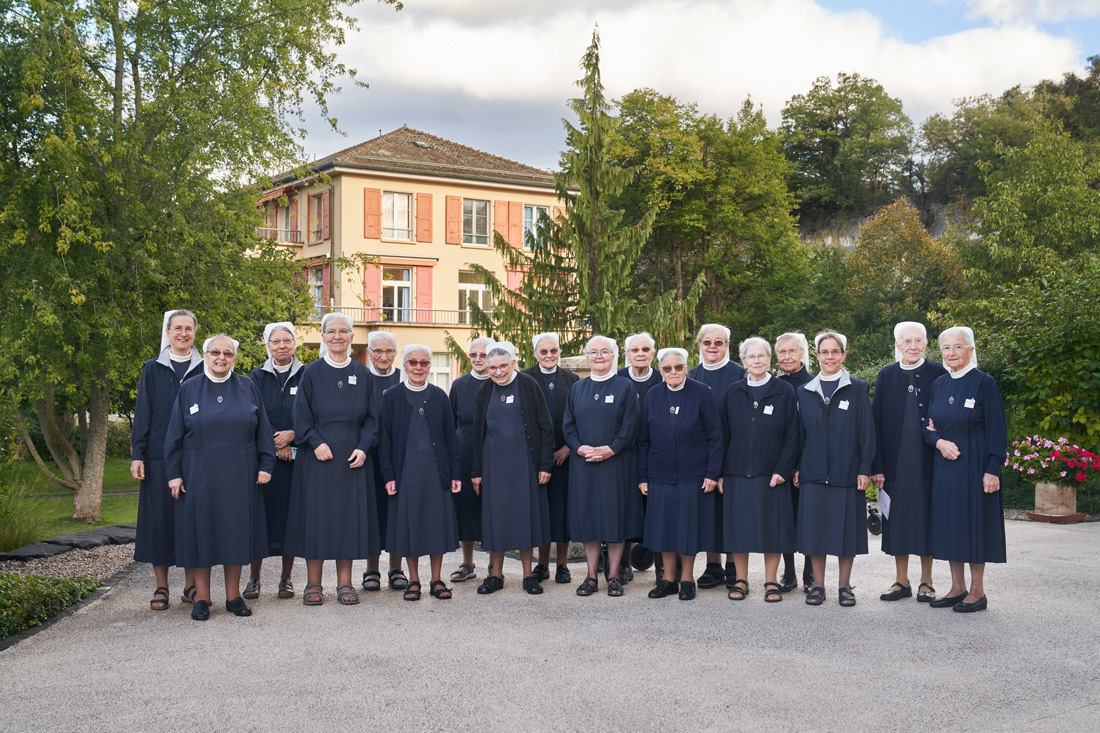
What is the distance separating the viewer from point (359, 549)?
305 inches

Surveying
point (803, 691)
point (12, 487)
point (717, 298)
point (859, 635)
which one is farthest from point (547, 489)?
point (717, 298)

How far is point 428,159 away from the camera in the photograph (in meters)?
44.2

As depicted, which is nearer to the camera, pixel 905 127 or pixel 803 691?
pixel 803 691

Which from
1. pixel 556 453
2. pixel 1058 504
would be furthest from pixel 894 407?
pixel 1058 504

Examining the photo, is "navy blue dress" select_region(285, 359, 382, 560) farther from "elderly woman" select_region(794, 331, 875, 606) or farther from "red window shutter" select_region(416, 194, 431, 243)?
"red window shutter" select_region(416, 194, 431, 243)

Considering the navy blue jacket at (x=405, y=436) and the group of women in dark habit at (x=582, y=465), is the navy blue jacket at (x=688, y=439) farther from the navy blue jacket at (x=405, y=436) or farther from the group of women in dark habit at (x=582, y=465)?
the navy blue jacket at (x=405, y=436)

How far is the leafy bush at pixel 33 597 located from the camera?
22.6 ft

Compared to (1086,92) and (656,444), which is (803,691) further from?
(1086,92)

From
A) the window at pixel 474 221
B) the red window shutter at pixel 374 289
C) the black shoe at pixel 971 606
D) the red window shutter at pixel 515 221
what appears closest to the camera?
the black shoe at pixel 971 606

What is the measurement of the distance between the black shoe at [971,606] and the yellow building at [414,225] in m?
34.2

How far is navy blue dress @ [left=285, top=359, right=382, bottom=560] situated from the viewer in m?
7.70

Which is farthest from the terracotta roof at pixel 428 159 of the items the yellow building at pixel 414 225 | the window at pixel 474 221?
the window at pixel 474 221

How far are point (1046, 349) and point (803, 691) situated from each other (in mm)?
10457

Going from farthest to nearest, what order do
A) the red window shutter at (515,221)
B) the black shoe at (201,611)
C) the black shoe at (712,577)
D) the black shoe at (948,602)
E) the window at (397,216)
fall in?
the red window shutter at (515,221) → the window at (397,216) → the black shoe at (712,577) → the black shoe at (948,602) → the black shoe at (201,611)
